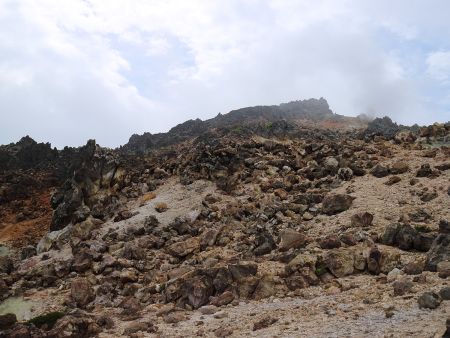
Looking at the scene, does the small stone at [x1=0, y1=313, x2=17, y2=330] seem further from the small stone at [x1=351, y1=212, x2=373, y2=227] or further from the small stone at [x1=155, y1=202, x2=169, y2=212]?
the small stone at [x1=351, y1=212, x2=373, y2=227]

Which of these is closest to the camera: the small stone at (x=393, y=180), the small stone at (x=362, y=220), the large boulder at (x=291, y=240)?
the large boulder at (x=291, y=240)

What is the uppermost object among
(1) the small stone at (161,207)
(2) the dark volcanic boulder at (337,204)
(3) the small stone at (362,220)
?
(1) the small stone at (161,207)

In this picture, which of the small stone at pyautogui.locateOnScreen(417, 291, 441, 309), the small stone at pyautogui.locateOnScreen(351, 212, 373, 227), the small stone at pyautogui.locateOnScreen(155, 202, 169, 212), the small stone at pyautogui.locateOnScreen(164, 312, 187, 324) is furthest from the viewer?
the small stone at pyautogui.locateOnScreen(155, 202, 169, 212)

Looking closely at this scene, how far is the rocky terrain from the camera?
Answer: 13.1m

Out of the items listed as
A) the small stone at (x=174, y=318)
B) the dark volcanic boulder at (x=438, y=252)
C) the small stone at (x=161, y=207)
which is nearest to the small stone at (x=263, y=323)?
the small stone at (x=174, y=318)

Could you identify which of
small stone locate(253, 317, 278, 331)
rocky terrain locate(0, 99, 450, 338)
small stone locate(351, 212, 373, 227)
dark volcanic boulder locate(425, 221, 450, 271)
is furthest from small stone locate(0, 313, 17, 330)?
dark volcanic boulder locate(425, 221, 450, 271)

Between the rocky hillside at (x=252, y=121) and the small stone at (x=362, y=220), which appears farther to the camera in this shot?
the rocky hillside at (x=252, y=121)

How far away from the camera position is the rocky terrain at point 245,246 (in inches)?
516

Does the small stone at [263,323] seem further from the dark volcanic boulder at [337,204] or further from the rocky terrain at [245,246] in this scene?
the dark volcanic boulder at [337,204]

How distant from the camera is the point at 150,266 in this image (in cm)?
2030

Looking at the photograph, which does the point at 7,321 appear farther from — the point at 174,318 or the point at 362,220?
the point at 362,220

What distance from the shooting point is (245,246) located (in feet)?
65.5

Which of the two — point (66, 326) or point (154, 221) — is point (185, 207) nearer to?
point (154, 221)

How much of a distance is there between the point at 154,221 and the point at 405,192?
13292 mm
